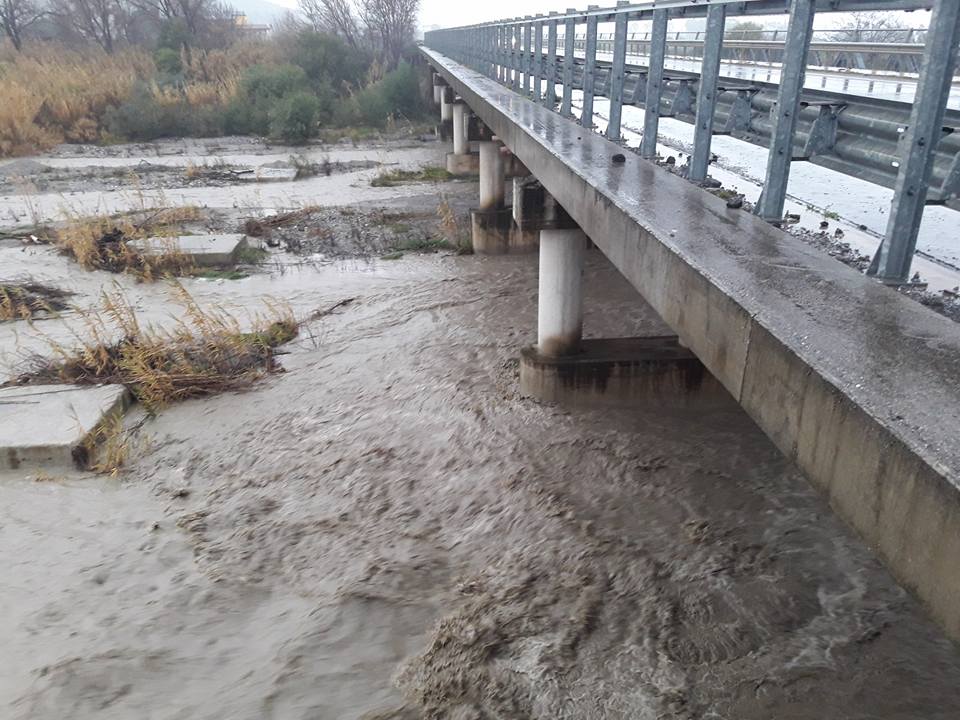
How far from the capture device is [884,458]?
2.09 m

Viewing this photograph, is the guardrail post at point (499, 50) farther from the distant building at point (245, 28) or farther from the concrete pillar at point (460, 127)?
the distant building at point (245, 28)

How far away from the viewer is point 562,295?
7605 millimetres

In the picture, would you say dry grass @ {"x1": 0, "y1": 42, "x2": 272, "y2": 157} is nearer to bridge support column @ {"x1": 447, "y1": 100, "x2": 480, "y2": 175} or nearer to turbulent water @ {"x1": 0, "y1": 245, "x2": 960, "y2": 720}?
bridge support column @ {"x1": 447, "y1": 100, "x2": 480, "y2": 175}

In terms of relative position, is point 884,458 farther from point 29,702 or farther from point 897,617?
point 29,702

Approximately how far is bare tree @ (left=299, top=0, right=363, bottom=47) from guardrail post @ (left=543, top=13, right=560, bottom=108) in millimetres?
43030

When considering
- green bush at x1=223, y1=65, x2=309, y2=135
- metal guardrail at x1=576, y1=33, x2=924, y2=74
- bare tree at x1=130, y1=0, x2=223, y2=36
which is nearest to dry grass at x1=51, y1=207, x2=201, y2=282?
metal guardrail at x1=576, y1=33, x2=924, y2=74

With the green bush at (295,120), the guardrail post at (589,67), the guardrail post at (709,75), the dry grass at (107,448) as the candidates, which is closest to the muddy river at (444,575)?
the dry grass at (107,448)

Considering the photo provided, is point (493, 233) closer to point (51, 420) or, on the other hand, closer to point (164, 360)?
point (164, 360)

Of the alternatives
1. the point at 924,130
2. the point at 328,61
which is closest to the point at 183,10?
the point at 328,61

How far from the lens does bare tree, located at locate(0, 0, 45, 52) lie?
41.0m

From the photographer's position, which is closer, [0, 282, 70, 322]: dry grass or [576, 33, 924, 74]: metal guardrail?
[576, 33, 924, 74]: metal guardrail

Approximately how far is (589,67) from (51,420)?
5789 mm

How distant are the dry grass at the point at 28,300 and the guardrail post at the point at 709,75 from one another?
821cm

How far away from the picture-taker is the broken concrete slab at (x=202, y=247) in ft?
39.9
